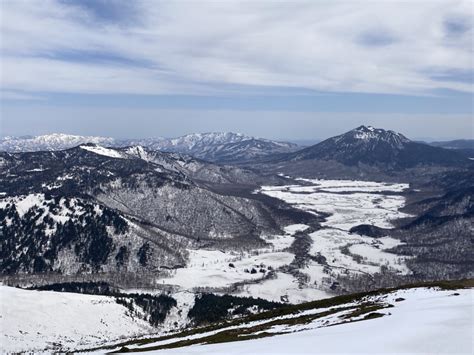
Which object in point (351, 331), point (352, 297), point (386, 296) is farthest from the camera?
point (352, 297)

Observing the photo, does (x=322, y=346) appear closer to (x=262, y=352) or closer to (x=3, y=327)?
(x=262, y=352)

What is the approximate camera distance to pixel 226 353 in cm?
5994

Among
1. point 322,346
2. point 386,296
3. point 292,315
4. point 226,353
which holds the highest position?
point 322,346

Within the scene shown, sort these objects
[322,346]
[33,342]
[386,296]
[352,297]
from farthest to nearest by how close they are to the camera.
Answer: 1. [33,342]
2. [352,297]
3. [386,296]
4. [322,346]

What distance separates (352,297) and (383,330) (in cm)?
8519

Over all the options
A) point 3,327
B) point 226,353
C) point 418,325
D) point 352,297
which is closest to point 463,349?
point 418,325

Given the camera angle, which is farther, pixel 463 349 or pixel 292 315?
pixel 292 315

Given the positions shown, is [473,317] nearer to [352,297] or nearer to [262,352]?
[262,352]

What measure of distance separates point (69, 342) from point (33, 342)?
14.0 m

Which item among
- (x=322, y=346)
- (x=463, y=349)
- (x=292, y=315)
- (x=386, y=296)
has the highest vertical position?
(x=463, y=349)

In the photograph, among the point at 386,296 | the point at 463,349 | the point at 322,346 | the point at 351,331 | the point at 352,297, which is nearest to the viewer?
the point at 463,349

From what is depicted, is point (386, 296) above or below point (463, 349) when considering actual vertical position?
below

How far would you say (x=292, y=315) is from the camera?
12781 centimetres

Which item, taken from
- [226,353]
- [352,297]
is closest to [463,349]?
[226,353]
